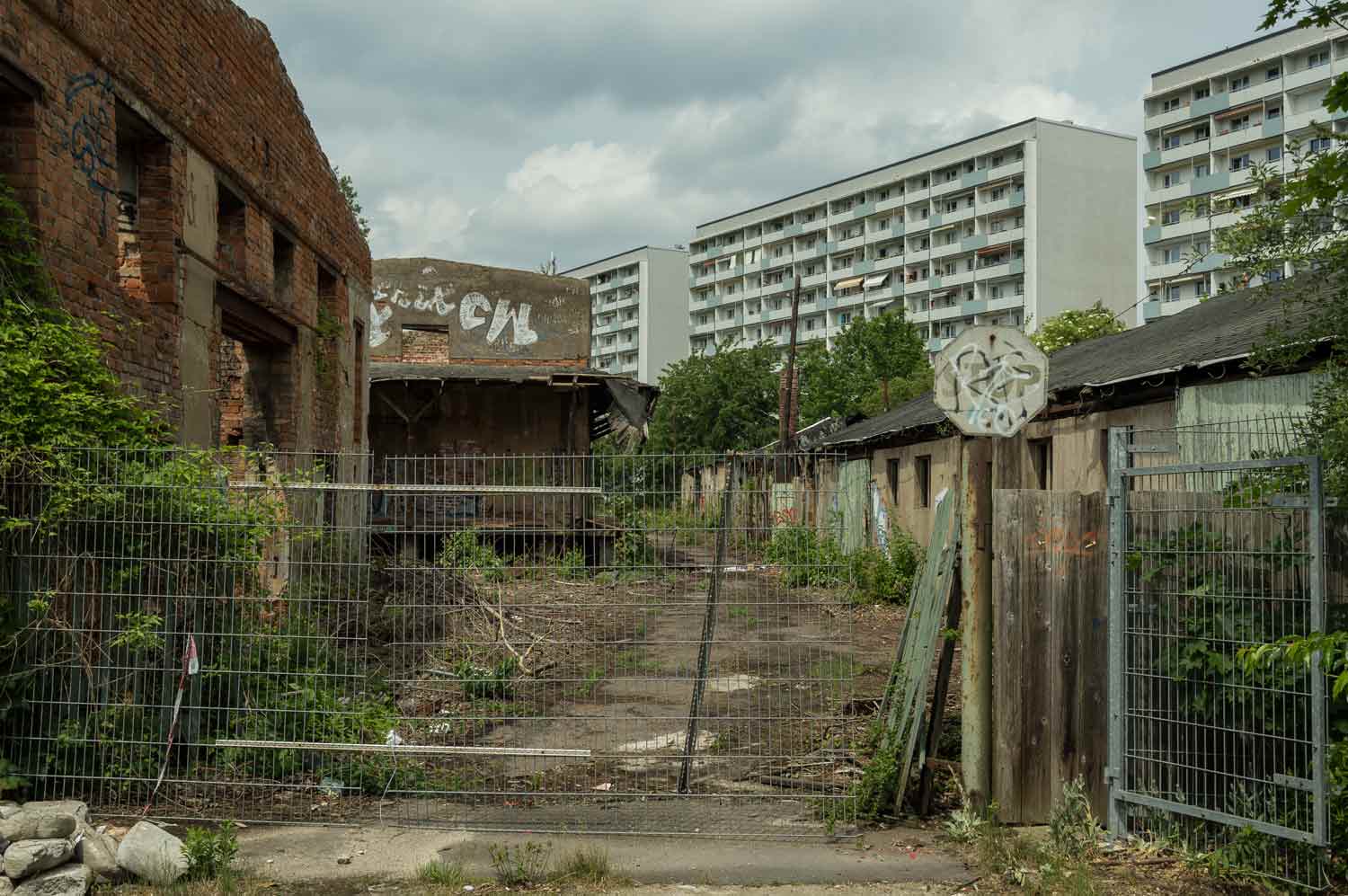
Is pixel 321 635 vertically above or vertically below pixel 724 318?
below

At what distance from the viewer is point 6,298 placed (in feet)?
22.3

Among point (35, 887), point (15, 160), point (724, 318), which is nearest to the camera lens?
point (35, 887)

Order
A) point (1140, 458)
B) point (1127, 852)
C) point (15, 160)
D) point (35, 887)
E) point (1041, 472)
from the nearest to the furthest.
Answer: point (35, 887) < point (1127, 852) < point (15, 160) < point (1140, 458) < point (1041, 472)

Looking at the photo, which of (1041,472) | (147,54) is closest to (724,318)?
(1041,472)

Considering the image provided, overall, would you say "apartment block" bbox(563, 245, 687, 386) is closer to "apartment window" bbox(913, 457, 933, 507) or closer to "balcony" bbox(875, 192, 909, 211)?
"balcony" bbox(875, 192, 909, 211)

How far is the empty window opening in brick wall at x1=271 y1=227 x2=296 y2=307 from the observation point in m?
13.0

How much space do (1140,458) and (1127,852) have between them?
21.0 feet

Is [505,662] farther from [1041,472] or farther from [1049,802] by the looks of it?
[1041,472]

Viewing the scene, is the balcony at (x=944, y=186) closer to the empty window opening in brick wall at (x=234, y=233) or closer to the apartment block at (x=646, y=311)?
the apartment block at (x=646, y=311)

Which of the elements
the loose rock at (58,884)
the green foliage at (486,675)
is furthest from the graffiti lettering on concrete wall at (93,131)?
the loose rock at (58,884)

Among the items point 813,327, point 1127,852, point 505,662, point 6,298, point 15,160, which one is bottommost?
point 1127,852

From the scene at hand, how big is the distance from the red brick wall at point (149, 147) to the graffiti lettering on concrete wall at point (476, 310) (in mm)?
12355

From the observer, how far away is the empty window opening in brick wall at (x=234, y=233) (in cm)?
1123

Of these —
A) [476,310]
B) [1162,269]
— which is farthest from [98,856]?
[1162,269]
